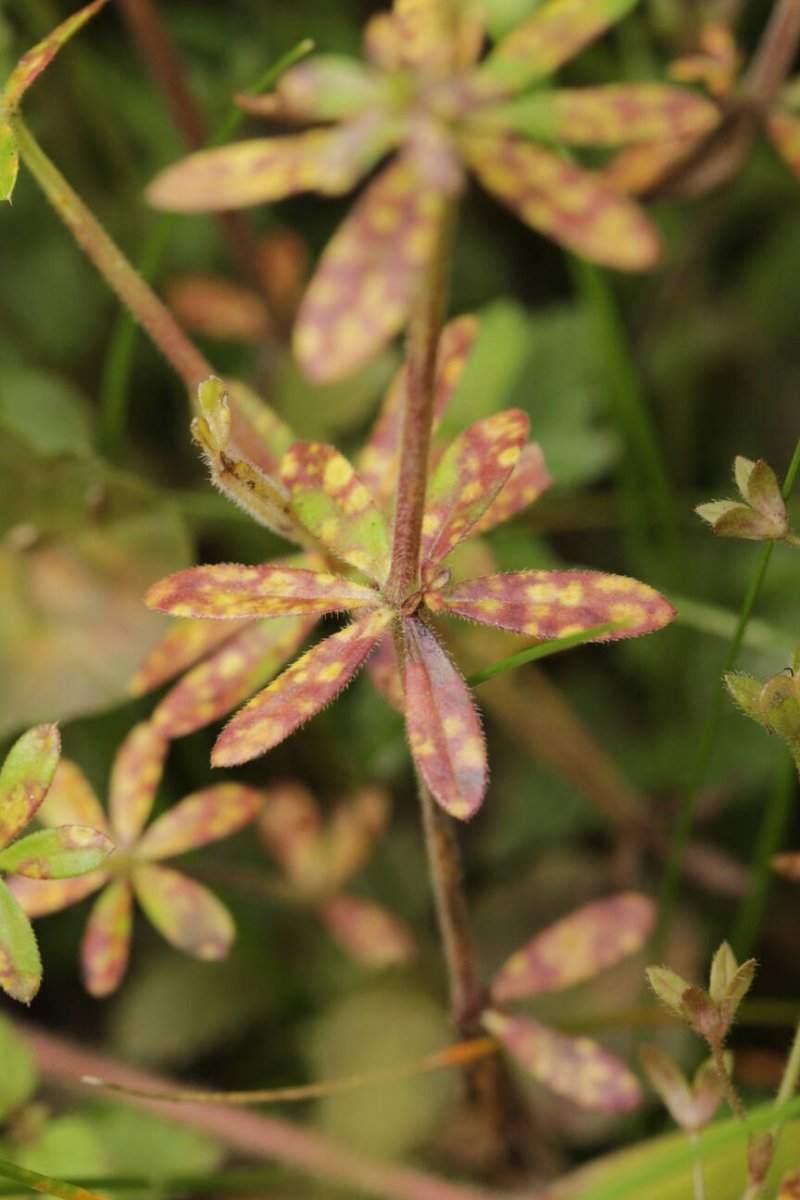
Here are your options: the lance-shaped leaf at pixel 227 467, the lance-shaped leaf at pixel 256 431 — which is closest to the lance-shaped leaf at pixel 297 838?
the lance-shaped leaf at pixel 256 431

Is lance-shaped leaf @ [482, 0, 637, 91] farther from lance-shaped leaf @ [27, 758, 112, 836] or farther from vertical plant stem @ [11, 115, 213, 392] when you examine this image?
lance-shaped leaf @ [27, 758, 112, 836]

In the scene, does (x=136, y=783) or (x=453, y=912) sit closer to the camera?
(x=453, y=912)

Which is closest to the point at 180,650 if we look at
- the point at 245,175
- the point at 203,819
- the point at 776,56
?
the point at 203,819

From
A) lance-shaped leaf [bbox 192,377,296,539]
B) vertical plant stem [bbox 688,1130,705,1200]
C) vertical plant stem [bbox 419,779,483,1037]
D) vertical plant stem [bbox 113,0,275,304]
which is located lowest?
vertical plant stem [bbox 688,1130,705,1200]

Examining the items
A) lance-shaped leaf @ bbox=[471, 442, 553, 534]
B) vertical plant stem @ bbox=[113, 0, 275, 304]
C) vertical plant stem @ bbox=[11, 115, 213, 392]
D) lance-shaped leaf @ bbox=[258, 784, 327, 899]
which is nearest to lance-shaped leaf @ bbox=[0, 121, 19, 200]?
vertical plant stem @ bbox=[11, 115, 213, 392]

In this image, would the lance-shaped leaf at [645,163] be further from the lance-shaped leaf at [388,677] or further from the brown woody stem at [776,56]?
the lance-shaped leaf at [388,677]

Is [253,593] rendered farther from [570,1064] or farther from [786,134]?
[786,134]

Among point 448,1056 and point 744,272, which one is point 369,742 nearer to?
point 448,1056
